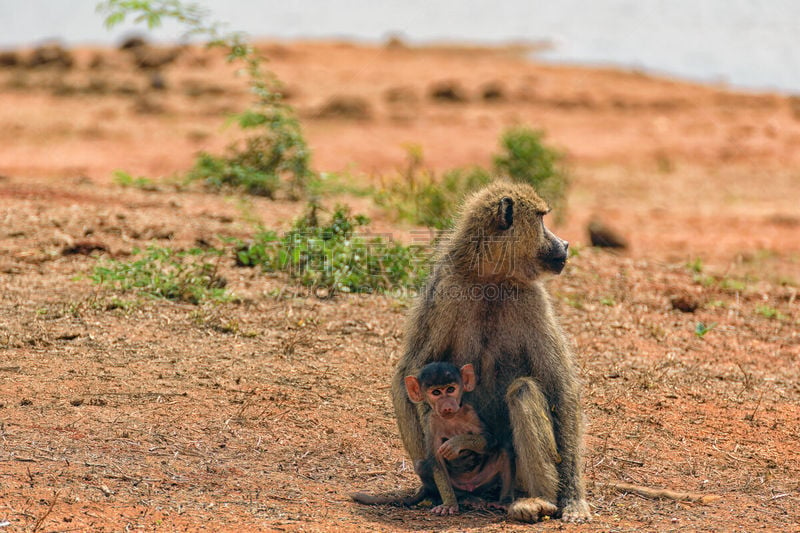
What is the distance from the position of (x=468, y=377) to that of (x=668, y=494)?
1.37m

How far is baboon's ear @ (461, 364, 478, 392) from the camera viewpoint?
5281mm

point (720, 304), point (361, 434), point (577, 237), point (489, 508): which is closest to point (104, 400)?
point (361, 434)

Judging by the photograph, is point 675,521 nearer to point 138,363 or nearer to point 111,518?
point 111,518

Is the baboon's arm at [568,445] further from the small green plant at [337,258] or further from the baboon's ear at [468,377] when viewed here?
the small green plant at [337,258]

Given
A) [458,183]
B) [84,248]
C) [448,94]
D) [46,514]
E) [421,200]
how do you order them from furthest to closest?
Result: [448,94], [458,183], [421,200], [84,248], [46,514]

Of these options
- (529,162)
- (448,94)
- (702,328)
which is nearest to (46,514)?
(702,328)

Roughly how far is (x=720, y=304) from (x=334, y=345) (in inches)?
158

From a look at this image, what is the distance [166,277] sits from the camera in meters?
8.20

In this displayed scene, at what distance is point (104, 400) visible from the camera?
20.4 ft

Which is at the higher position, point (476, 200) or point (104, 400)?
point (476, 200)

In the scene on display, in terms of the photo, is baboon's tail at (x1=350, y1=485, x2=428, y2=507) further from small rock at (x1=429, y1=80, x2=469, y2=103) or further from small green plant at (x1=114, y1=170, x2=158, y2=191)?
small rock at (x1=429, y1=80, x2=469, y2=103)

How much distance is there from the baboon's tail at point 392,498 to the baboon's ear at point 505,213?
4.96 ft

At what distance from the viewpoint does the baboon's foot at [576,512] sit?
5137mm

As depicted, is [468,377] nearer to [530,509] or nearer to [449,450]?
[449,450]
